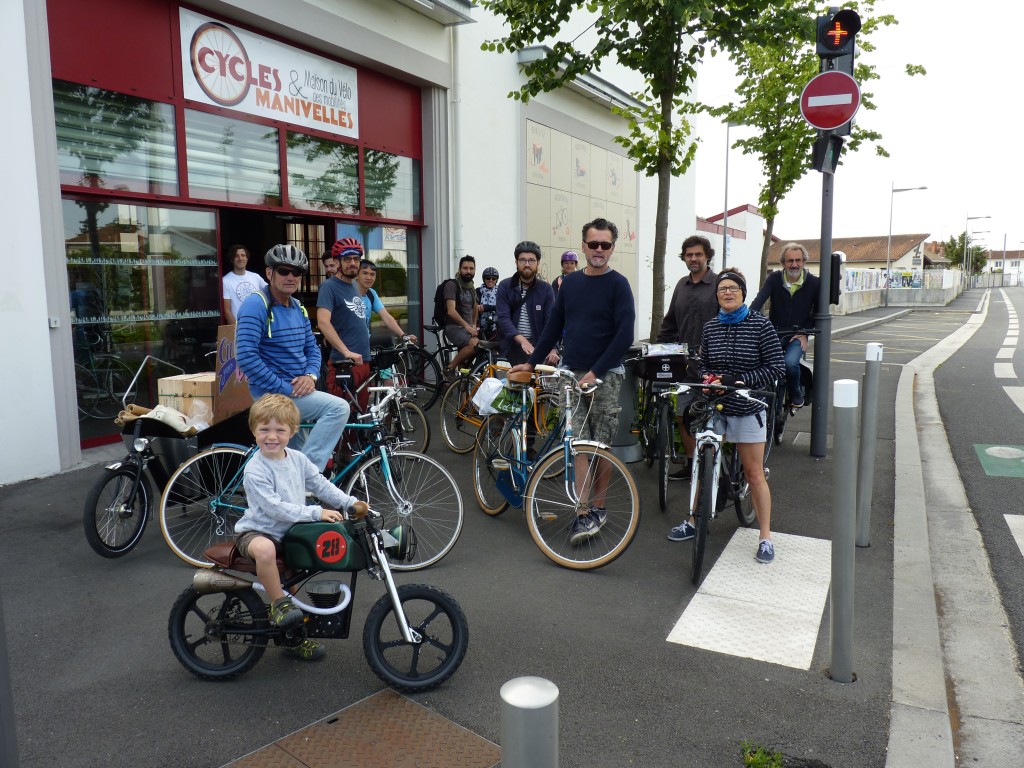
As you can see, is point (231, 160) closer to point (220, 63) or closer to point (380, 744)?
point (220, 63)

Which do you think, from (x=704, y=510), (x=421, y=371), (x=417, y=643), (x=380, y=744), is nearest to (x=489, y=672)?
(x=417, y=643)

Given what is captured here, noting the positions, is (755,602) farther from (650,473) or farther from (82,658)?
(82,658)

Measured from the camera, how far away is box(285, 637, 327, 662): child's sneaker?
11.9ft

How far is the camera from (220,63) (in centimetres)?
843

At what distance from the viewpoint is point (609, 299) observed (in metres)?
5.25

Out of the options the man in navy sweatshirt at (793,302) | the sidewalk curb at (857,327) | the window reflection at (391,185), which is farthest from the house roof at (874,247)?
the man in navy sweatshirt at (793,302)

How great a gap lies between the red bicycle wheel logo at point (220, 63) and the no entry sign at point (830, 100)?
5.81m

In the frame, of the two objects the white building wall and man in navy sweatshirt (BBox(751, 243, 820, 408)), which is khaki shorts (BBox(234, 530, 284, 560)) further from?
man in navy sweatshirt (BBox(751, 243, 820, 408))

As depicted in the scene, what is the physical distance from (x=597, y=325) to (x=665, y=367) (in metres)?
1.28

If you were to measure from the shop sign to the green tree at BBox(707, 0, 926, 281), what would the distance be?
8.87m

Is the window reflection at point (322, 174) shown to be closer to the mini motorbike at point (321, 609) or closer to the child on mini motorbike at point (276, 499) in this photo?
the child on mini motorbike at point (276, 499)

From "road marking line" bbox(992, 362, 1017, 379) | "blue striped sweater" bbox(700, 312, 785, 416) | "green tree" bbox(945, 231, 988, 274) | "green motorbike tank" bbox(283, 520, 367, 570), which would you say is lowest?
"road marking line" bbox(992, 362, 1017, 379)

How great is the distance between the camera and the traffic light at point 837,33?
6.89m

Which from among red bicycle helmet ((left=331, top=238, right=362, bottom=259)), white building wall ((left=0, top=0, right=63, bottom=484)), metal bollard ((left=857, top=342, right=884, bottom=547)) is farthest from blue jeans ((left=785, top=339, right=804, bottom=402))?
white building wall ((left=0, top=0, right=63, bottom=484))
